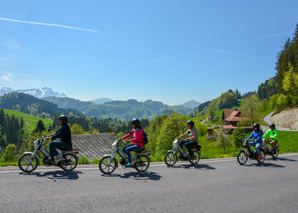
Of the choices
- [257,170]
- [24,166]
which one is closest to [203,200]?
[257,170]

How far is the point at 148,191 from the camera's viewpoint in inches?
245

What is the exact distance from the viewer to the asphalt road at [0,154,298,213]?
16.6 feet

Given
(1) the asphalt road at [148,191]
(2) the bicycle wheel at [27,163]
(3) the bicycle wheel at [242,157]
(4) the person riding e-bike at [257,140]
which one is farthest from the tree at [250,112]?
(2) the bicycle wheel at [27,163]

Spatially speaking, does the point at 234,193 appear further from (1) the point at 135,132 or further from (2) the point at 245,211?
(1) the point at 135,132

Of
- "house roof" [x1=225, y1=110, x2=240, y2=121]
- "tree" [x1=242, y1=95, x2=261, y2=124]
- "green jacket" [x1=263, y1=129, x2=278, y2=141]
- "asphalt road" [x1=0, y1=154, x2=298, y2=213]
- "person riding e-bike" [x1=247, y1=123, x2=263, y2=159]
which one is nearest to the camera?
"asphalt road" [x1=0, y1=154, x2=298, y2=213]

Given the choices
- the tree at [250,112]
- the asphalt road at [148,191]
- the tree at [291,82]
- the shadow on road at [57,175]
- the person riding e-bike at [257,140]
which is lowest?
the asphalt road at [148,191]

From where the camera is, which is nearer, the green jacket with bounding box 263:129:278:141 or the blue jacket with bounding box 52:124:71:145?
the blue jacket with bounding box 52:124:71:145

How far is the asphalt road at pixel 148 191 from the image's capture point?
5059mm

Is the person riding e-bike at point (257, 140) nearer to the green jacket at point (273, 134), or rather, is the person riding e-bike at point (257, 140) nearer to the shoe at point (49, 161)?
the green jacket at point (273, 134)

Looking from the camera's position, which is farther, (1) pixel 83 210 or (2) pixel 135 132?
(2) pixel 135 132

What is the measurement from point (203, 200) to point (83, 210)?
132 inches

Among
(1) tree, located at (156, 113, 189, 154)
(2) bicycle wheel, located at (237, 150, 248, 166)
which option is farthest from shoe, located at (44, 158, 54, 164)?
(1) tree, located at (156, 113, 189, 154)

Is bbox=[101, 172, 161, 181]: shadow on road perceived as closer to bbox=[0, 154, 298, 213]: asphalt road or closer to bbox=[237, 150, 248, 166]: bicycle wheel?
bbox=[0, 154, 298, 213]: asphalt road

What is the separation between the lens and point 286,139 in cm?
4003
